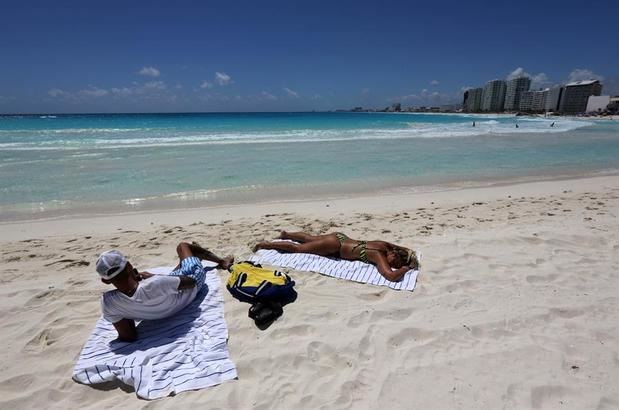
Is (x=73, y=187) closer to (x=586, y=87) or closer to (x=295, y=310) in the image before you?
(x=295, y=310)

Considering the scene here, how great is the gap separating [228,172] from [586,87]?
11226 centimetres

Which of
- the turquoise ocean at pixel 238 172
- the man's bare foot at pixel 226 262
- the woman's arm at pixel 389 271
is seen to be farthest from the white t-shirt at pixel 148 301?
the turquoise ocean at pixel 238 172

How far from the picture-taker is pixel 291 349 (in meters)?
2.89

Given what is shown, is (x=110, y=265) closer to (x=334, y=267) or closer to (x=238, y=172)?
(x=334, y=267)

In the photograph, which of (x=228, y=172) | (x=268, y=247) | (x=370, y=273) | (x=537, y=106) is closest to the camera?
(x=370, y=273)

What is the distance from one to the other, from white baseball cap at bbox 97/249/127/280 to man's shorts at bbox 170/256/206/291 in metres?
0.88

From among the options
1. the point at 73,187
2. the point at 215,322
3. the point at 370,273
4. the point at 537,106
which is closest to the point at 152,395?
the point at 215,322

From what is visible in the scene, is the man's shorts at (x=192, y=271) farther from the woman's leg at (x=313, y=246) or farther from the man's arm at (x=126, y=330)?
the woman's leg at (x=313, y=246)

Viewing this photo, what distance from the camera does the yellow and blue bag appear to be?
3.52 metres

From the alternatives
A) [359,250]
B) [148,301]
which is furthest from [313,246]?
[148,301]

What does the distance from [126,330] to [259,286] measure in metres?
1.25

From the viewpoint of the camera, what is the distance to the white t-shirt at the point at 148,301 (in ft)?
9.34

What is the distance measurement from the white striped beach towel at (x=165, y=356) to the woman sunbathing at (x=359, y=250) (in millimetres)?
1640

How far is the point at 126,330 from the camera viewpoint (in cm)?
298
